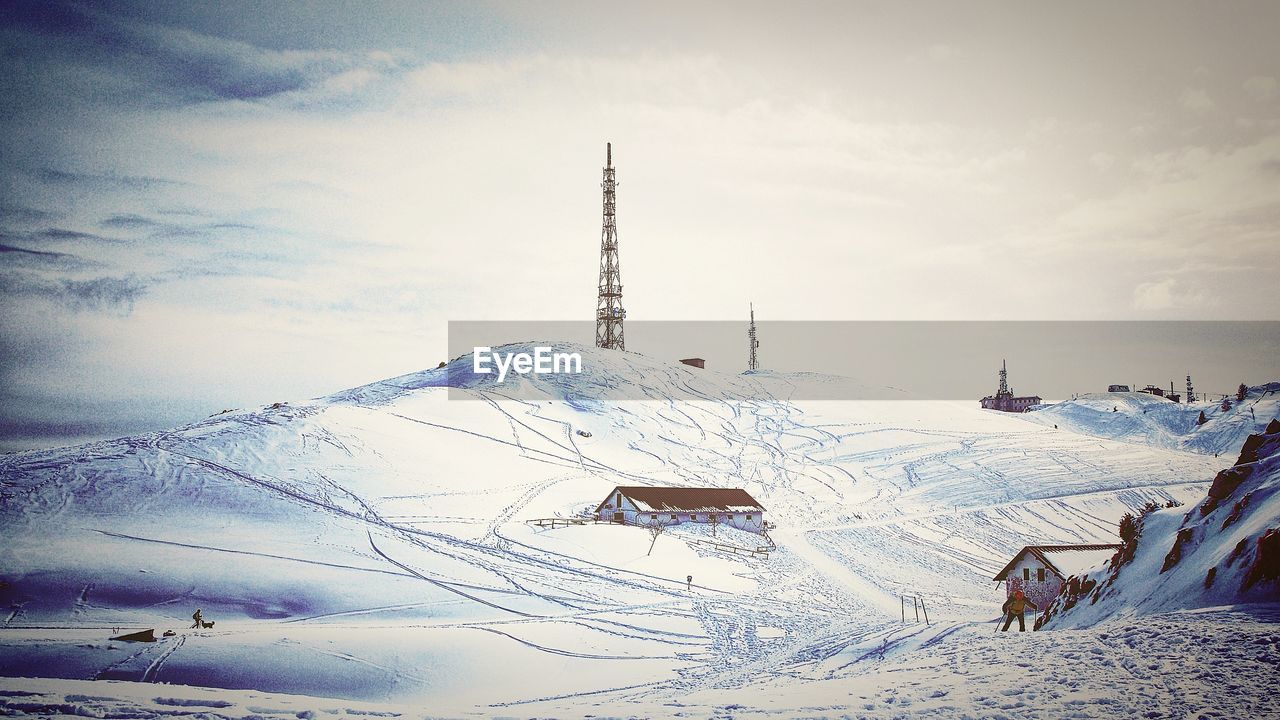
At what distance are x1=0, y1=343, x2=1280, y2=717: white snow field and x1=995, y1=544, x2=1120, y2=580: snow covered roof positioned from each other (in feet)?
18.3

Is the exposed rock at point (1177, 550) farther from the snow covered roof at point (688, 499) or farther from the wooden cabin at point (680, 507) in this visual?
the snow covered roof at point (688, 499)

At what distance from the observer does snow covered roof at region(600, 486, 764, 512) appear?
58656 mm

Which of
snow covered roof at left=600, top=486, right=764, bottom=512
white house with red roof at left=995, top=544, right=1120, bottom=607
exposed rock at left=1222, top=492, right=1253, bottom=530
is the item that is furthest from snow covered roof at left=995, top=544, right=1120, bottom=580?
snow covered roof at left=600, top=486, right=764, bottom=512

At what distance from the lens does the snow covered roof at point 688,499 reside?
58.7 meters

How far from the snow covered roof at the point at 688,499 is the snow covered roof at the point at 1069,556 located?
78.3 ft

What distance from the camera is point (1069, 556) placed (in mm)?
39250

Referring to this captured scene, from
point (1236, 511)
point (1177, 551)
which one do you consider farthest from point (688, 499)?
point (1236, 511)

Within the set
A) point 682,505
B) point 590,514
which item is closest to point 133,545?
point 590,514

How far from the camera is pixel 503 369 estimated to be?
→ 93250 mm

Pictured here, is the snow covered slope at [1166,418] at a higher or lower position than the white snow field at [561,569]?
higher

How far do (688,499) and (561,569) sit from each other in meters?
18.2

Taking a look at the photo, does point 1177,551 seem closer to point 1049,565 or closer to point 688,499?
point 1049,565

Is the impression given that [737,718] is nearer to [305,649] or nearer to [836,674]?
[836,674]

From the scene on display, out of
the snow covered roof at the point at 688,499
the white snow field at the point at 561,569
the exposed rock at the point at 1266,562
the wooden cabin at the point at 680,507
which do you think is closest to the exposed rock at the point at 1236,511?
the exposed rock at the point at 1266,562
